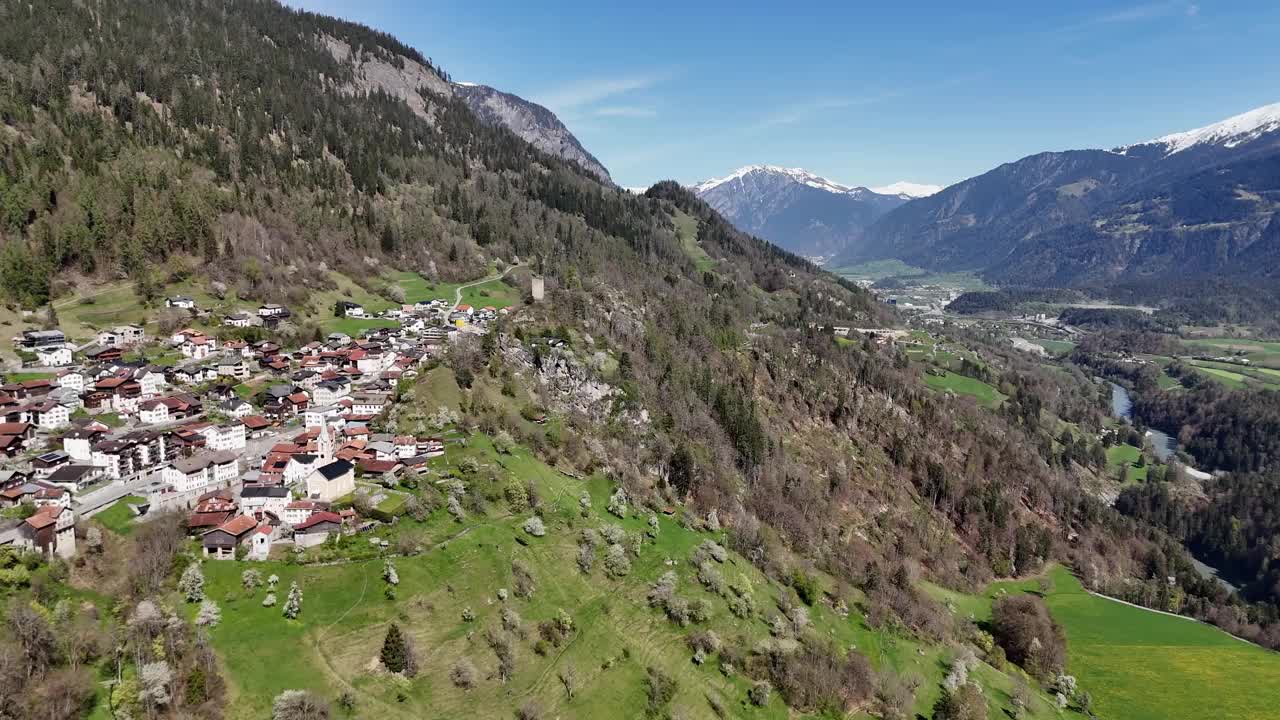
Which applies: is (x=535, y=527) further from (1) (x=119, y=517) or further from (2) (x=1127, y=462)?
(2) (x=1127, y=462)

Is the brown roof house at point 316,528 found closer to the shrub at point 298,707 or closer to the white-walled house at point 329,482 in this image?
the white-walled house at point 329,482

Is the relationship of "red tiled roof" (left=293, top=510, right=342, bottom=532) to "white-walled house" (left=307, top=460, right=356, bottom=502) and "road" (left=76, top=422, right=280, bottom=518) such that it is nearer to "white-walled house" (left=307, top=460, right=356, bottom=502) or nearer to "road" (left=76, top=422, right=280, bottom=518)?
"white-walled house" (left=307, top=460, right=356, bottom=502)

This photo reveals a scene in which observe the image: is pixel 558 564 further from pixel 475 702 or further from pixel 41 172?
pixel 41 172

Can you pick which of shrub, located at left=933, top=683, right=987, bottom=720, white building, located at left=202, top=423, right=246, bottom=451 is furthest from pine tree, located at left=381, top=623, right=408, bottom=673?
shrub, located at left=933, top=683, right=987, bottom=720

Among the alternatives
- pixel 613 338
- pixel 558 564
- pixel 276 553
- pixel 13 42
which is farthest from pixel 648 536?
pixel 13 42

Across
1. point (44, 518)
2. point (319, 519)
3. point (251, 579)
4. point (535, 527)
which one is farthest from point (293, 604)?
point (535, 527)

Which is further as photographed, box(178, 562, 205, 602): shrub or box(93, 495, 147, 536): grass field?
box(93, 495, 147, 536): grass field
